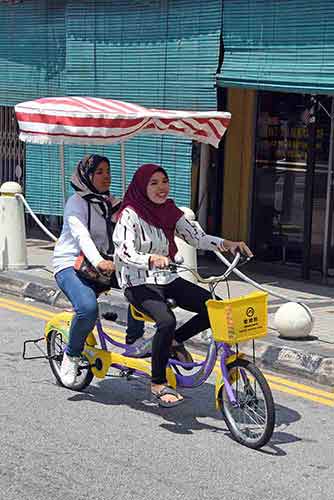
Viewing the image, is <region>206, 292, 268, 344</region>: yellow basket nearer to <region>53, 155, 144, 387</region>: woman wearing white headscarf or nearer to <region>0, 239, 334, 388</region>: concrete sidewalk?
<region>53, 155, 144, 387</region>: woman wearing white headscarf

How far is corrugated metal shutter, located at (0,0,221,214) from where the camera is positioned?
11.2 meters

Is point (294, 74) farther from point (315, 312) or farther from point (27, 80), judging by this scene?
point (27, 80)

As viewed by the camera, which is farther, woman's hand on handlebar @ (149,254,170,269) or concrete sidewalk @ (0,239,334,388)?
concrete sidewalk @ (0,239,334,388)

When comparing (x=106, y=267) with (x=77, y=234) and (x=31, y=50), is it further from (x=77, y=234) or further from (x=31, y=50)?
(x=31, y=50)

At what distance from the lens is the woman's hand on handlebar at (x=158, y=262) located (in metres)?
6.27

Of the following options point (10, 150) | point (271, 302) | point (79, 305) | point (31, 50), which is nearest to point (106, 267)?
point (79, 305)

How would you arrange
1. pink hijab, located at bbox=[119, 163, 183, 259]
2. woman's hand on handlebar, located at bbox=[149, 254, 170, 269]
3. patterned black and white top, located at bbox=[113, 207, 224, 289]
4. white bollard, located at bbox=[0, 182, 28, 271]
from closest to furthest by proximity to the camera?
1. woman's hand on handlebar, located at bbox=[149, 254, 170, 269]
2. patterned black and white top, located at bbox=[113, 207, 224, 289]
3. pink hijab, located at bbox=[119, 163, 183, 259]
4. white bollard, located at bbox=[0, 182, 28, 271]

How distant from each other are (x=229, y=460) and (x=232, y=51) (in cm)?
591

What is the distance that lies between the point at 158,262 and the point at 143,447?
Result: 1.11 meters

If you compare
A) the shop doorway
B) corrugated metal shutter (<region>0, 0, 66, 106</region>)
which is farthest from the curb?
the shop doorway

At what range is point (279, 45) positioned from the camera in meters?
10.4

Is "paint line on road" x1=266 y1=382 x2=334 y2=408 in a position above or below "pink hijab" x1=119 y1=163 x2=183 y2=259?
below

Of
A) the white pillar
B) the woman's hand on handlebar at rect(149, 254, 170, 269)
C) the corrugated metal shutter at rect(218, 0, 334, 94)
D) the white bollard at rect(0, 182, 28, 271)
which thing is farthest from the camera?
the white pillar

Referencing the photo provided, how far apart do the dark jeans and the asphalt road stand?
1.58ft
